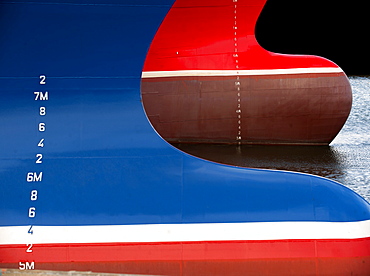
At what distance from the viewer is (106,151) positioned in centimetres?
337

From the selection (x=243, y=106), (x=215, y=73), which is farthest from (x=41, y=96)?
(x=243, y=106)

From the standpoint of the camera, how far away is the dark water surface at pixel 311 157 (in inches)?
253

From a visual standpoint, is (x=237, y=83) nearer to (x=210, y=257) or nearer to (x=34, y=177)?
(x=210, y=257)

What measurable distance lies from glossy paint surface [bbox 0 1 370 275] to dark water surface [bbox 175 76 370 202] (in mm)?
2595

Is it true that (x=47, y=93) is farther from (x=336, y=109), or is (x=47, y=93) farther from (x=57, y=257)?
(x=336, y=109)

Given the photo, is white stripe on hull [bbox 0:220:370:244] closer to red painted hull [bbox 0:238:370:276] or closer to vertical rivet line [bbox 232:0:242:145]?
red painted hull [bbox 0:238:370:276]

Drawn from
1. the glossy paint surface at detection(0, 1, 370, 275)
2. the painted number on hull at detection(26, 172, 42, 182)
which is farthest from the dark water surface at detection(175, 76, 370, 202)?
the painted number on hull at detection(26, 172, 42, 182)

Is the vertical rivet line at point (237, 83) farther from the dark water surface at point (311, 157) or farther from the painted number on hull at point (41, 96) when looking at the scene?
the painted number on hull at point (41, 96)

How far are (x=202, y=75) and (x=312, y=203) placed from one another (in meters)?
4.10

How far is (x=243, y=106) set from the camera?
7.40m

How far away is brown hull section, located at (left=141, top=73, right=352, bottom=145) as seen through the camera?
7344 millimetres

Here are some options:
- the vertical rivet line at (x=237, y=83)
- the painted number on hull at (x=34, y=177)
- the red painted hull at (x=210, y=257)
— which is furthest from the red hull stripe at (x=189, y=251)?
the vertical rivet line at (x=237, y=83)

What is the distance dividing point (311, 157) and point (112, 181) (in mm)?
4281

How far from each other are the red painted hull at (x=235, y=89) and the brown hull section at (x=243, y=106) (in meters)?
0.01
